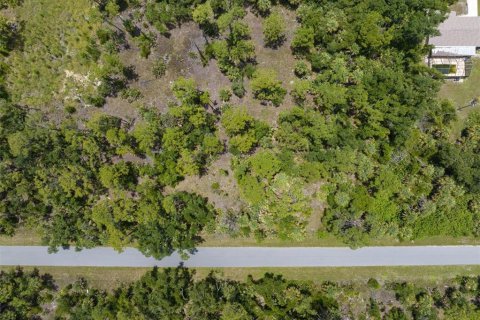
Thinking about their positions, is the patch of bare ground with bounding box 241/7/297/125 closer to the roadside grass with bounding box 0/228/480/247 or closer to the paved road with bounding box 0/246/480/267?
the roadside grass with bounding box 0/228/480/247

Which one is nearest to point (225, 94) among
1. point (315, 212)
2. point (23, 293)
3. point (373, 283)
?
point (315, 212)

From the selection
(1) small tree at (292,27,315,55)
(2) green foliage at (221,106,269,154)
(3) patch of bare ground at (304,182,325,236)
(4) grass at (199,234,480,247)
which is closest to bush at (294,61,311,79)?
(1) small tree at (292,27,315,55)

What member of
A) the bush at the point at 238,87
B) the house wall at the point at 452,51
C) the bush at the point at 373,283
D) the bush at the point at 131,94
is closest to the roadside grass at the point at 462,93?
the house wall at the point at 452,51

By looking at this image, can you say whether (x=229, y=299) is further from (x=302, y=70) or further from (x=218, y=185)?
(x=302, y=70)

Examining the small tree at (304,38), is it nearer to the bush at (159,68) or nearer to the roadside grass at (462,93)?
the bush at (159,68)

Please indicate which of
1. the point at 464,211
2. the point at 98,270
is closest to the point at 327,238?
the point at 464,211

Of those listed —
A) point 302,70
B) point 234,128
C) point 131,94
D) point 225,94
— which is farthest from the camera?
point 131,94
